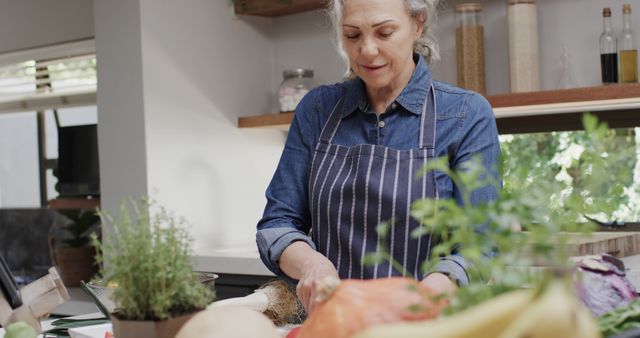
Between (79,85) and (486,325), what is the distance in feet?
13.9

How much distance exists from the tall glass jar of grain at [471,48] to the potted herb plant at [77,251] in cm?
213

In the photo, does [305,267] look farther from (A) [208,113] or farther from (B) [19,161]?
(B) [19,161]

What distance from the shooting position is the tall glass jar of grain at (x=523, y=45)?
10.2 ft

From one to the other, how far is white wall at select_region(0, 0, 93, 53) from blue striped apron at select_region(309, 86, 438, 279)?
9.77 ft

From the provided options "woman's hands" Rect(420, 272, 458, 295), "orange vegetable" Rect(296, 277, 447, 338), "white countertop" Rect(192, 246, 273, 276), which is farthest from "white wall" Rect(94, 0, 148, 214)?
"orange vegetable" Rect(296, 277, 447, 338)

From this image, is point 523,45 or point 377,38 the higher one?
point 523,45

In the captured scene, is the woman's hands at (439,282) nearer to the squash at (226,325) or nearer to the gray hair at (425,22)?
the squash at (226,325)

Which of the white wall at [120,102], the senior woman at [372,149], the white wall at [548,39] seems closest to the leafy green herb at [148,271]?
the senior woman at [372,149]

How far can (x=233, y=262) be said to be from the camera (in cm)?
334

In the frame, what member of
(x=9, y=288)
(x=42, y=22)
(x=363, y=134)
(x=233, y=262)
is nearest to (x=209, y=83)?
(x=233, y=262)

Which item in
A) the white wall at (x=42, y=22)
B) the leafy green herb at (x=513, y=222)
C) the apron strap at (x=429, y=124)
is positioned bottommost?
the leafy green herb at (x=513, y=222)

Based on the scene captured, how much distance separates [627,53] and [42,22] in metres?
3.03

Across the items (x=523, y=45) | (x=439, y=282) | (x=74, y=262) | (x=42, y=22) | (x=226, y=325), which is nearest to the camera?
(x=226, y=325)

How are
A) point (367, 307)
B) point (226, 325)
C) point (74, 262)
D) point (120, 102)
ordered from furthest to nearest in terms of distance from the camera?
1. point (74, 262)
2. point (120, 102)
3. point (226, 325)
4. point (367, 307)
